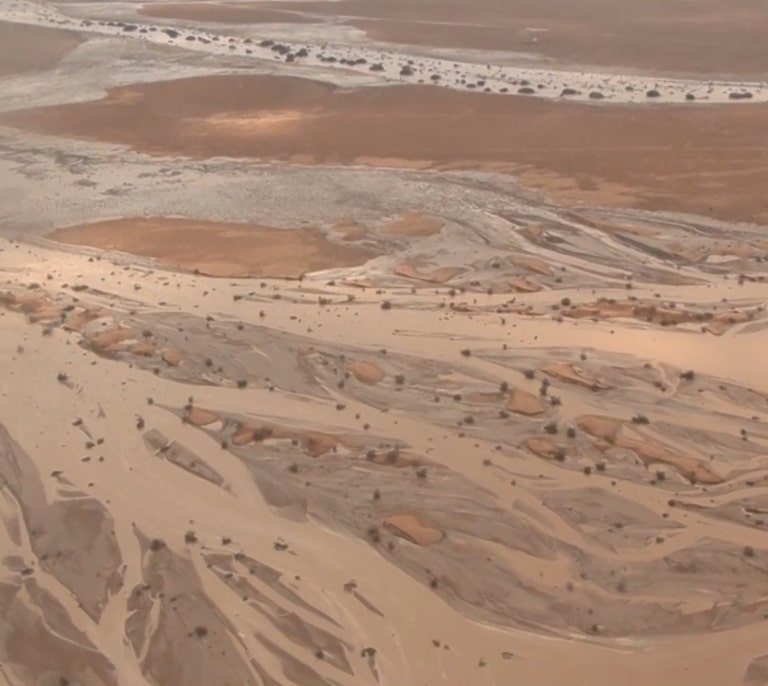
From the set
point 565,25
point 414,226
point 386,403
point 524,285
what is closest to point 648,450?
point 386,403

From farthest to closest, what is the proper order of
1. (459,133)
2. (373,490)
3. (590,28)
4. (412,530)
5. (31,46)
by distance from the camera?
(590,28)
(31,46)
(459,133)
(373,490)
(412,530)

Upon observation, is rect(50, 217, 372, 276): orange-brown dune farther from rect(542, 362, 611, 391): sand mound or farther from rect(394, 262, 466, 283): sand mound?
rect(542, 362, 611, 391): sand mound

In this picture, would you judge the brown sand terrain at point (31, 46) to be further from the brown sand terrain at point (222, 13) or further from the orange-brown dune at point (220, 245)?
the orange-brown dune at point (220, 245)

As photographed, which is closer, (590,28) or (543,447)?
(543,447)

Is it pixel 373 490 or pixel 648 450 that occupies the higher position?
pixel 648 450

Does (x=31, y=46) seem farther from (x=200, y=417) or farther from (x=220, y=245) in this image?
(x=200, y=417)

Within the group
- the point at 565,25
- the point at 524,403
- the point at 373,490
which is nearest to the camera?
the point at 373,490

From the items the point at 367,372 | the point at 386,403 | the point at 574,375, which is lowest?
the point at 386,403

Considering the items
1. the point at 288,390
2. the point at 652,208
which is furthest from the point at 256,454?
the point at 652,208
